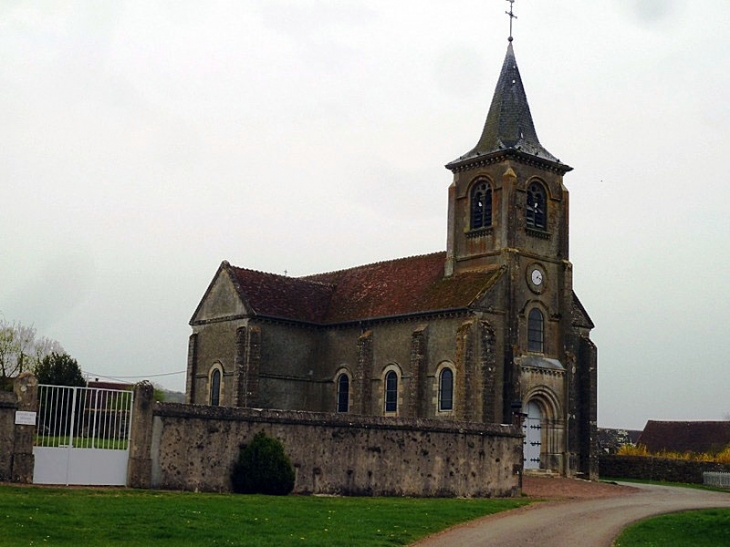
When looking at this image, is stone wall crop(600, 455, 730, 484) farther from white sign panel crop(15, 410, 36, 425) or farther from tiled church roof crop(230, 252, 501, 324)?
white sign panel crop(15, 410, 36, 425)

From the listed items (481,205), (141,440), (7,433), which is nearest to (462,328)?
(481,205)

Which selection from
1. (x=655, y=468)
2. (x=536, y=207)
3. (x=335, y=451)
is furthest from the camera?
(x=655, y=468)

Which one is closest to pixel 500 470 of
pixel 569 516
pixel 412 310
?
pixel 569 516

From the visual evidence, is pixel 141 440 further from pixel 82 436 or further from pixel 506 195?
pixel 506 195

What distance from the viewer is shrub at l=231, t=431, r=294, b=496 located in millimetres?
28297

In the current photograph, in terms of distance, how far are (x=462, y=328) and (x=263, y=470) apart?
1597 cm

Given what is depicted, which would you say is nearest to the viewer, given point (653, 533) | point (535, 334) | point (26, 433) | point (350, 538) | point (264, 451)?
point (350, 538)

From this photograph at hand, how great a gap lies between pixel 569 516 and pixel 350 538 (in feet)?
29.9

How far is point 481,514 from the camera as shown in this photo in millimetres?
26516

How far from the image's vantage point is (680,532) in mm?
24297

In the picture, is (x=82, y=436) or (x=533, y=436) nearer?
(x=82, y=436)

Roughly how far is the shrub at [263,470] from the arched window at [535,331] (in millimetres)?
18632

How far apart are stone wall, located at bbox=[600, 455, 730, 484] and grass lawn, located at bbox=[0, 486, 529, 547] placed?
2414cm

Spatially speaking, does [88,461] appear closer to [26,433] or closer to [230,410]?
[26,433]
